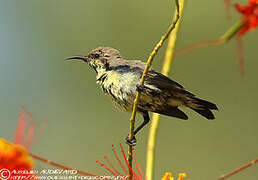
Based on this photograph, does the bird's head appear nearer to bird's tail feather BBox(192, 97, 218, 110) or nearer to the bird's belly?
the bird's belly

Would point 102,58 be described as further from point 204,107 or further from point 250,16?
point 250,16

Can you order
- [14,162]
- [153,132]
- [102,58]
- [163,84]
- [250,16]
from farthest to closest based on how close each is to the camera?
[102,58]
[163,84]
[153,132]
[250,16]
[14,162]

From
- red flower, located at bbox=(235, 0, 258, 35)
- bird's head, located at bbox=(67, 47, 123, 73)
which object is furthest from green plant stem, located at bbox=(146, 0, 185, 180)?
bird's head, located at bbox=(67, 47, 123, 73)

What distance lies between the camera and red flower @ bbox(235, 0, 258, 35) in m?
2.26

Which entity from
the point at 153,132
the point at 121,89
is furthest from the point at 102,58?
the point at 153,132

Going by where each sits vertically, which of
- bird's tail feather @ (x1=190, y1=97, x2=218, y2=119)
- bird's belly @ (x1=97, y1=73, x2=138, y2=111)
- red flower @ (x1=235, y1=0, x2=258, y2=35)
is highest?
red flower @ (x1=235, y1=0, x2=258, y2=35)

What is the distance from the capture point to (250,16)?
89.4 inches

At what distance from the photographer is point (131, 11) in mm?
8852

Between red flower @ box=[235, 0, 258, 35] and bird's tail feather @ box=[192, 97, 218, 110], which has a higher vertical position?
red flower @ box=[235, 0, 258, 35]

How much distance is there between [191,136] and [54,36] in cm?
376

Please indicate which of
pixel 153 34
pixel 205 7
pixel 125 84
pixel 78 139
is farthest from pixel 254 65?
pixel 125 84

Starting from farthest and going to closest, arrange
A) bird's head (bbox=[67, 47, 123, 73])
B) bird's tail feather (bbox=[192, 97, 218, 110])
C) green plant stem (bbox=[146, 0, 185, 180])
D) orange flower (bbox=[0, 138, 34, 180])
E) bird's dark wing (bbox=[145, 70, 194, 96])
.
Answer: bird's head (bbox=[67, 47, 123, 73]) < bird's dark wing (bbox=[145, 70, 194, 96]) < bird's tail feather (bbox=[192, 97, 218, 110]) < green plant stem (bbox=[146, 0, 185, 180]) < orange flower (bbox=[0, 138, 34, 180])

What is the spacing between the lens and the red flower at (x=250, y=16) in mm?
2258

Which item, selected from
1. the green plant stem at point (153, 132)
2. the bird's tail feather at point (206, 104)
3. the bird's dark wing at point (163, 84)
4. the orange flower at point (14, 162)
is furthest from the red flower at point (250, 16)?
the bird's dark wing at point (163, 84)
